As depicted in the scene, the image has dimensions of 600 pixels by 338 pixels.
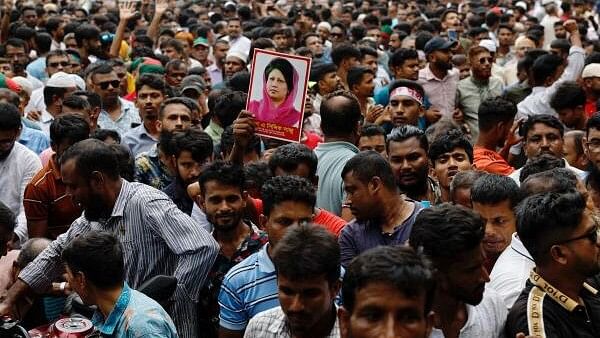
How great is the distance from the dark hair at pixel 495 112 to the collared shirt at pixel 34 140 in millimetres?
3268

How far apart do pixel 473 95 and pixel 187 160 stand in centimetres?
423

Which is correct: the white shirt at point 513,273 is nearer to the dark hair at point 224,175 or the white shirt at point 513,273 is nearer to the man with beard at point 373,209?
the man with beard at point 373,209

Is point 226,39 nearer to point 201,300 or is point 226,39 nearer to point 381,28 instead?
point 381,28

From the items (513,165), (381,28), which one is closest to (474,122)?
(513,165)

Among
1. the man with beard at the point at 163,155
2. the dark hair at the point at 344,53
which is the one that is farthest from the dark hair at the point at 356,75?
the man with beard at the point at 163,155

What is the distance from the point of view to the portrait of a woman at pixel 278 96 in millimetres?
5938

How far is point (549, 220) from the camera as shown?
3.59 m

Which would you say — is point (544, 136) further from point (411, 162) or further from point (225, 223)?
point (225, 223)

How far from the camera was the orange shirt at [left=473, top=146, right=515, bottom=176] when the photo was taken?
21.3 feet

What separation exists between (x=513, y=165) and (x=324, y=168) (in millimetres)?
2110

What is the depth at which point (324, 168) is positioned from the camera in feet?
19.4

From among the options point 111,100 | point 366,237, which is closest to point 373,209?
point 366,237

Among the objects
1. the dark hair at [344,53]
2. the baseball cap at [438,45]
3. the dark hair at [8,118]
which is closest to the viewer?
the dark hair at [8,118]

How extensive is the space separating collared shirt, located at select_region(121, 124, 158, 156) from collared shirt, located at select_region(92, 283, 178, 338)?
3.96 meters
